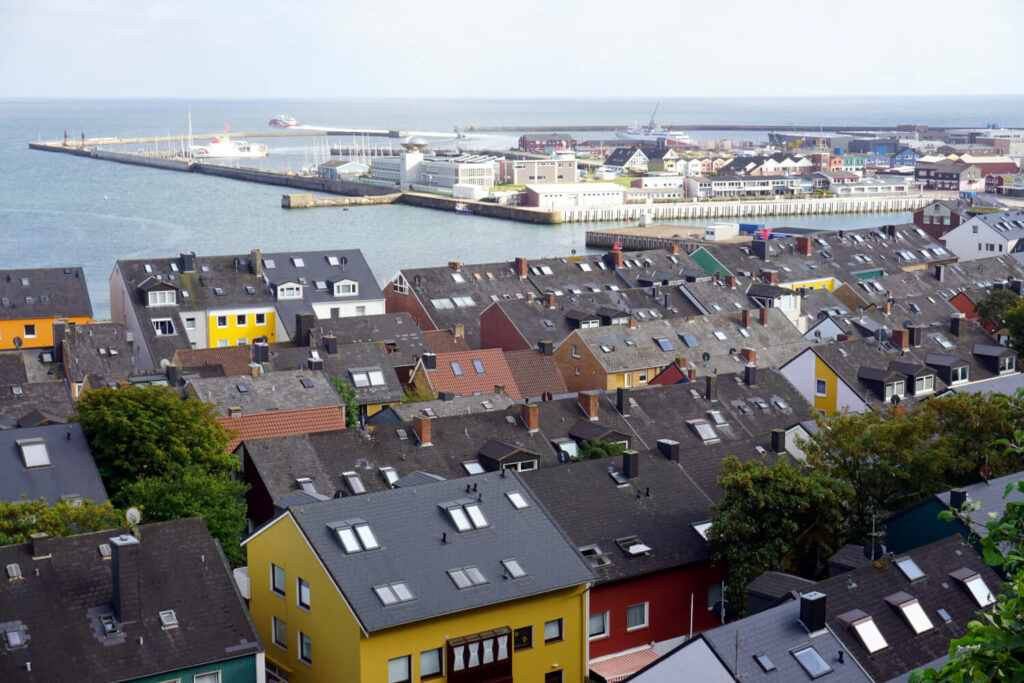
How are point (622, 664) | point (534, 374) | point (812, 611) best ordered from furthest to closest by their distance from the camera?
1. point (534, 374)
2. point (622, 664)
3. point (812, 611)

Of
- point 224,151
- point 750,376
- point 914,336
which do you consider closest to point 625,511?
point 750,376

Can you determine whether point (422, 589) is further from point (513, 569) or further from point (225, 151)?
point (225, 151)

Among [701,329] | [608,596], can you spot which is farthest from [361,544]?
[701,329]

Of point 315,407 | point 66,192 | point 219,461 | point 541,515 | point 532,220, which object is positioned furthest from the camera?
point 66,192

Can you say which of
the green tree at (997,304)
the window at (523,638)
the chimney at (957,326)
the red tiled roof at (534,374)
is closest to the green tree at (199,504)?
the window at (523,638)

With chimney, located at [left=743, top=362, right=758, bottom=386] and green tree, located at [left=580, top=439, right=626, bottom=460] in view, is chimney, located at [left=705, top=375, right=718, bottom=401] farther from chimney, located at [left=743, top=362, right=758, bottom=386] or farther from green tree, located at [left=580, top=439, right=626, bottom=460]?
green tree, located at [left=580, top=439, right=626, bottom=460]

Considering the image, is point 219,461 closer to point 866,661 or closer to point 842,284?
point 866,661
